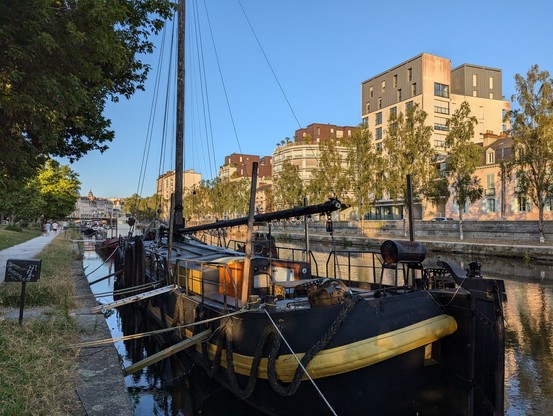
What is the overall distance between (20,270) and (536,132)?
34427 mm

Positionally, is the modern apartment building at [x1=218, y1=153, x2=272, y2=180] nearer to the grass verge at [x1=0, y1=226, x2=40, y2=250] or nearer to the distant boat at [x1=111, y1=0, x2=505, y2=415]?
the grass verge at [x1=0, y1=226, x2=40, y2=250]

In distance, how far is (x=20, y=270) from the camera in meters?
8.16

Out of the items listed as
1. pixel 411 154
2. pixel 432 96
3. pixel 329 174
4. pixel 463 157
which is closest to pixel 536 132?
pixel 463 157

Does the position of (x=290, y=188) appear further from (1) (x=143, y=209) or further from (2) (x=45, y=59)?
(1) (x=143, y=209)

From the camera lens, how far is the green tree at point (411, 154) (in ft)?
138

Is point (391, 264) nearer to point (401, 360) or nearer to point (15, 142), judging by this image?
point (401, 360)

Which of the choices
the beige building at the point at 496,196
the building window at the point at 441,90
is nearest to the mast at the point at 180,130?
the beige building at the point at 496,196

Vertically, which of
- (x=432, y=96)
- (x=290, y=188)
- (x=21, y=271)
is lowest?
(x=21, y=271)

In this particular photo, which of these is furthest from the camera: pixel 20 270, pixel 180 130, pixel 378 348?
pixel 180 130

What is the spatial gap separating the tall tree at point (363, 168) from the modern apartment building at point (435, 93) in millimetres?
22940

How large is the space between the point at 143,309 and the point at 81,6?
446 inches

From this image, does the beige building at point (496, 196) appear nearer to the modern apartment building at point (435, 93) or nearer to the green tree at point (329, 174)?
the modern apartment building at point (435, 93)

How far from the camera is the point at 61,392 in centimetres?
523

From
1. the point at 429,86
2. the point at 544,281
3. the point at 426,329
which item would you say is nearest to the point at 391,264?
the point at 426,329
